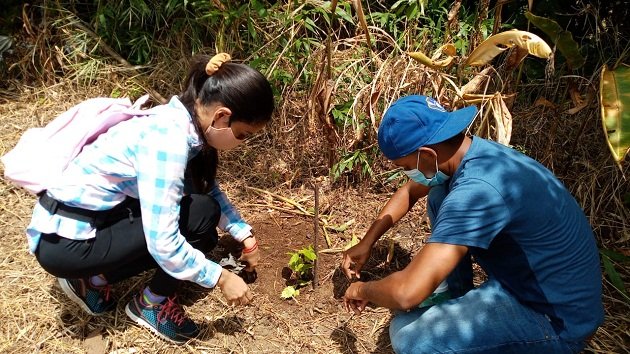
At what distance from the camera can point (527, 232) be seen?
1.48m

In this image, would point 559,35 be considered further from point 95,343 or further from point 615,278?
point 95,343


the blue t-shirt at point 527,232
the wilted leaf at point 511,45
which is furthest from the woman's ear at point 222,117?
the wilted leaf at point 511,45

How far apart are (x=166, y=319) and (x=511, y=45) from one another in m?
1.63

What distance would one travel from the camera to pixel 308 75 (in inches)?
111

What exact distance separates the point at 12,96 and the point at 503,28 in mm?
3076

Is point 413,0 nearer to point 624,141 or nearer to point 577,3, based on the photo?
point 577,3

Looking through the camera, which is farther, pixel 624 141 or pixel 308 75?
pixel 308 75

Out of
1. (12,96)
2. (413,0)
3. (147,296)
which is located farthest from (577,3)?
(12,96)

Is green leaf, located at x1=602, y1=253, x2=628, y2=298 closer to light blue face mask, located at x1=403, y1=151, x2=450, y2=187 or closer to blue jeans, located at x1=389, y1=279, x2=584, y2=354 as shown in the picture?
blue jeans, located at x1=389, y1=279, x2=584, y2=354

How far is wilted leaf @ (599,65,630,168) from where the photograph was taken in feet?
5.83

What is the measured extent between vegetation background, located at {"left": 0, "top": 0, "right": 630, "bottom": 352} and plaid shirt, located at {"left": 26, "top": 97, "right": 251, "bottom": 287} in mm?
983

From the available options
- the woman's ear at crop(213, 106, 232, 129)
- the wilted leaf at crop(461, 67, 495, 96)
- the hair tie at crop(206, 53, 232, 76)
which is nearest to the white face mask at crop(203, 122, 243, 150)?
the woman's ear at crop(213, 106, 232, 129)

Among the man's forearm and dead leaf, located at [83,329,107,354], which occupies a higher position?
the man's forearm

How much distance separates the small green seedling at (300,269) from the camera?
219 cm
